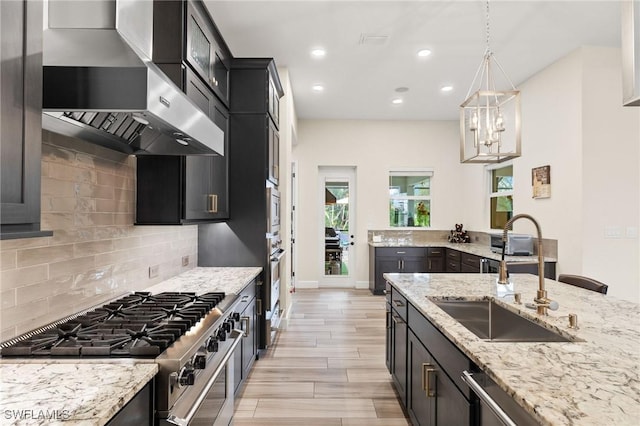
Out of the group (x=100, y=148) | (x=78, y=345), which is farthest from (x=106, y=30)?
(x=78, y=345)

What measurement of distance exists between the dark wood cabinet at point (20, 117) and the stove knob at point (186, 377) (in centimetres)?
68

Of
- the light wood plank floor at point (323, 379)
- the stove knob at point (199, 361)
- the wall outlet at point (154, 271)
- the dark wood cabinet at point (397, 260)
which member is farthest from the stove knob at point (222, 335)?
the dark wood cabinet at point (397, 260)

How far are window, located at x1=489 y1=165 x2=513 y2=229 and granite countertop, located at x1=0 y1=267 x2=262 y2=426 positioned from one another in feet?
17.8

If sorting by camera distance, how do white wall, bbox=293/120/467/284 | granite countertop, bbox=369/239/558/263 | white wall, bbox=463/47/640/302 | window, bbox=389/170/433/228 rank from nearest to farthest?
white wall, bbox=463/47/640/302 → granite countertop, bbox=369/239/558/263 → white wall, bbox=293/120/467/284 → window, bbox=389/170/433/228

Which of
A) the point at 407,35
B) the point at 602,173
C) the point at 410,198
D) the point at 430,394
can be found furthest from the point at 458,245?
the point at 430,394

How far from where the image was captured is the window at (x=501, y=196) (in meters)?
5.38

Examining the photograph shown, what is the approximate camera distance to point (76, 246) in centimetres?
176

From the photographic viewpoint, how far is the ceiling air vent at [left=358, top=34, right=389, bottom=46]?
11.3ft

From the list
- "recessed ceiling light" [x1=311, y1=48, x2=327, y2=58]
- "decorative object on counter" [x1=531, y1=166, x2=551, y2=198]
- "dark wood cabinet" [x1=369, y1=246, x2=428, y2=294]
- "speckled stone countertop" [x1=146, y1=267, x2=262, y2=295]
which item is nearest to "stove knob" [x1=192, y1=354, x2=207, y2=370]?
"speckled stone countertop" [x1=146, y1=267, x2=262, y2=295]

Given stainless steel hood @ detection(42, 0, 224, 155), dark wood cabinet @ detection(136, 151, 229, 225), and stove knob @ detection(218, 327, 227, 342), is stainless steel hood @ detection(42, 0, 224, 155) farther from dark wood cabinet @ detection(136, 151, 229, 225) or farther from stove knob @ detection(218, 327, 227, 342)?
stove knob @ detection(218, 327, 227, 342)

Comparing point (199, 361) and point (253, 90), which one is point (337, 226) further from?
point (199, 361)

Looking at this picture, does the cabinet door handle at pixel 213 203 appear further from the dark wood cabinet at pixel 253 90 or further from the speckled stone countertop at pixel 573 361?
the speckled stone countertop at pixel 573 361

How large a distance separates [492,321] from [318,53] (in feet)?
10.3

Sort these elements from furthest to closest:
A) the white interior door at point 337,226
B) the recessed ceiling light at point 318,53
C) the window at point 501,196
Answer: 1. the white interior door at point 337,226
2. the window at point 501,196
3. the recessed ceiling light at point 318,53
